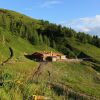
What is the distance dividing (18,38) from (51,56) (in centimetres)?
3420

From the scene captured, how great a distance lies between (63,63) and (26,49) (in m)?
38.3

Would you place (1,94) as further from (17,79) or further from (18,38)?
(18,38)

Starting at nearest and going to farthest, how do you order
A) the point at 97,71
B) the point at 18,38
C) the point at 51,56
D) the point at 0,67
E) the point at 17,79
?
1. the point at 17,79
2. the point at 0,67
3. the point at 97,71
4. the point at 51,56
5. the point at 18,38

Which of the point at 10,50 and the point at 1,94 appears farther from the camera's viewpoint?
the point at 10,50

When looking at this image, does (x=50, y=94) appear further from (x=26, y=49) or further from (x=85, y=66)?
(x=26, y=49)

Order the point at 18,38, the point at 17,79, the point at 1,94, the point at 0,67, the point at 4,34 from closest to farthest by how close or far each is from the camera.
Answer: the point at 1,94
the point at 17,79
the point at 0,67
the point at 4,34
the point at 18,38

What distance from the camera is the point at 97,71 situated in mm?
154625

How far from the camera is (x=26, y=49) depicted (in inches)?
7608

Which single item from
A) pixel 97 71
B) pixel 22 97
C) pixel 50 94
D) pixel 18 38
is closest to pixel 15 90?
pixel 22 97

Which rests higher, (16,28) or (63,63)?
(16,28)

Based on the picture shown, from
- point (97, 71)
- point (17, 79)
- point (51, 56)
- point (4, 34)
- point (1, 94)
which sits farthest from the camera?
point (4, 34)

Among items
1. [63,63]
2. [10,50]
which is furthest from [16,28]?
[63,63]

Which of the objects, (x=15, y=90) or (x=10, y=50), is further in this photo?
(x=10, y=50)

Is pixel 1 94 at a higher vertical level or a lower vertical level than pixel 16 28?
lower
